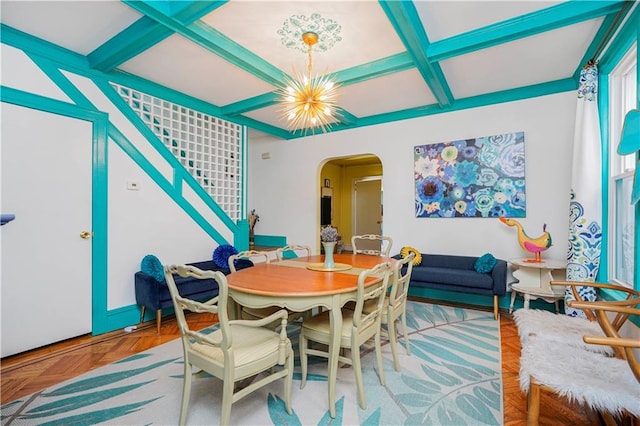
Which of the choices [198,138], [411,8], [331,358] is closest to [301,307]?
[331,358]

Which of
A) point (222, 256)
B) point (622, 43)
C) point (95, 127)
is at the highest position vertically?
point (622, 43)

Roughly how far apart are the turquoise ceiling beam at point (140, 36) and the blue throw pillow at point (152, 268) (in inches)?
76.9

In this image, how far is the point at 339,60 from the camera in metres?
3.01

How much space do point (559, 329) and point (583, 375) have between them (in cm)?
54

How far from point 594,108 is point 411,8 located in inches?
79.0

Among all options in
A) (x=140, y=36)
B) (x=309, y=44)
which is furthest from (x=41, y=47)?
(x=309, y=44)

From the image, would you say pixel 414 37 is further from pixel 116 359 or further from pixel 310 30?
pixel 116 359

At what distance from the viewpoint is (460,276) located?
3.48 metres

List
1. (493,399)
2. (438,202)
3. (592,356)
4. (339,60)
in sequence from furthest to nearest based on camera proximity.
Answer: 1. (438,202)
2. (339,60)
3. (493,399)
4. (592,356)

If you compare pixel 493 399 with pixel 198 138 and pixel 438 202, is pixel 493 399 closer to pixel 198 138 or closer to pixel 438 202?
pixel 438 202

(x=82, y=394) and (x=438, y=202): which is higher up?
(x=438, y=202)

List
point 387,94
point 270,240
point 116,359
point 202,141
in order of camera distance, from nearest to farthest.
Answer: point 116,359 < point 387,94 < point 202,141 < point 270,240

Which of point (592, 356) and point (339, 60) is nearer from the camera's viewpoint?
point (592, 356)

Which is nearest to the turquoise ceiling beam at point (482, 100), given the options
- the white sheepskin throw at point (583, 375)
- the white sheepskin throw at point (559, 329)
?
the white sheepskin throw at point (559, 329)
